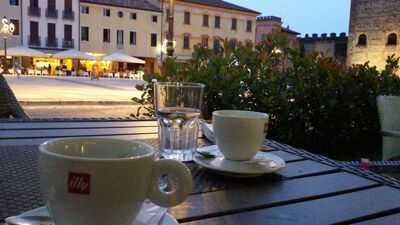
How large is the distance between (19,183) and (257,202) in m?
0.43

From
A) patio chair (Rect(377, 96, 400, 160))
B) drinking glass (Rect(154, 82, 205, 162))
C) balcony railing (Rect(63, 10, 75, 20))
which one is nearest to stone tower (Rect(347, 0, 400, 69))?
balcony railing (Rect(63, 10, 75, 20))

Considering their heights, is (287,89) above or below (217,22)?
below

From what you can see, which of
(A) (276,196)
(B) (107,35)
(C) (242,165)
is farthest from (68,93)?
(B) (107,35)

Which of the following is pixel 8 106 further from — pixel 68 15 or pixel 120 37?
pixel 120 37

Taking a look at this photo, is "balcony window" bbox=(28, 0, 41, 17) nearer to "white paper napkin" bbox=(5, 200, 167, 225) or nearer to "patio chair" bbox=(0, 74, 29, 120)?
"patio chair" bbox=(0, 74, 29, 120)

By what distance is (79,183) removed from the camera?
0.45m

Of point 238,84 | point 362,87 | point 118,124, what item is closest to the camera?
point 118,124

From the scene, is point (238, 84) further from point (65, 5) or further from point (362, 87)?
point (65, 5)

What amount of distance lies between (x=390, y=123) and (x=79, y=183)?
262 centimetres

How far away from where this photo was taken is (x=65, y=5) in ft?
79.6

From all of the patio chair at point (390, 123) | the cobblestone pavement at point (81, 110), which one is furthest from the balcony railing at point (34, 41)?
the patio chair at point (390, 123)

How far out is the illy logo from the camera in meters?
0.45

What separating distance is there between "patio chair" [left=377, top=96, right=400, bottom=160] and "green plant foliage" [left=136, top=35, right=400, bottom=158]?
1.67 ft

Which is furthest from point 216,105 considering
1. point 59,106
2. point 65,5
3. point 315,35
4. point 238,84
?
point 315,35
